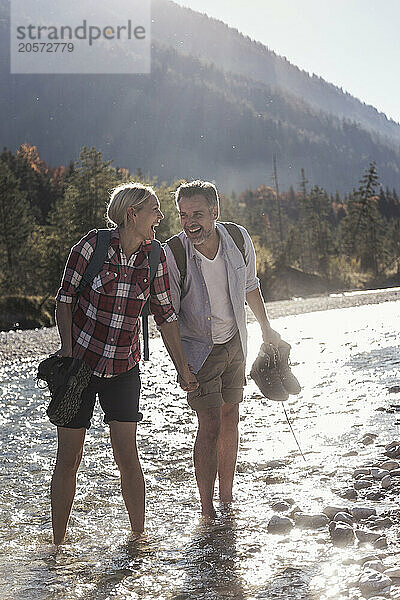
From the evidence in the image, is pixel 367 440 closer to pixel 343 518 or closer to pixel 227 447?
pixel 227 447

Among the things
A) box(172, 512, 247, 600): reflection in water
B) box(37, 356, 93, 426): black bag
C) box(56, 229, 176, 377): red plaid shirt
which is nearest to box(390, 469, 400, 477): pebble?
box(172, 512, 247, 600): reflection in water

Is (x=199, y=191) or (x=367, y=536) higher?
(x=199, y=191)

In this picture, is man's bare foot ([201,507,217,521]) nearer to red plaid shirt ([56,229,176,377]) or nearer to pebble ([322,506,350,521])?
pebble ([322,506,350,521])

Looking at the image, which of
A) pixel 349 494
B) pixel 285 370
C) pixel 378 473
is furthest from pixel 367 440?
pixel 285 370

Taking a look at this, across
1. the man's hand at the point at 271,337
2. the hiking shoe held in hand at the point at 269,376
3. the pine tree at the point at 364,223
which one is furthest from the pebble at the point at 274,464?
the pine tree at the point at 364,223

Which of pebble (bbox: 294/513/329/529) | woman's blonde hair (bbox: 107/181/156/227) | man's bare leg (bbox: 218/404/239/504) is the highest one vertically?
woman's blonde hair (bbox: 107/181/156/227)

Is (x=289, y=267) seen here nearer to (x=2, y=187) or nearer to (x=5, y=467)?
(x=2, y=187)

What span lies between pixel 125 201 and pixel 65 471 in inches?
61.6

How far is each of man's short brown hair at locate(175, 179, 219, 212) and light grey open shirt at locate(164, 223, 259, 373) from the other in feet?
0.75

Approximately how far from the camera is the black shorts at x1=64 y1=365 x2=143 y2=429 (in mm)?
3943

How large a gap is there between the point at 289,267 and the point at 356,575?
4781cm

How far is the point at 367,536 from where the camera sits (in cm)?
401

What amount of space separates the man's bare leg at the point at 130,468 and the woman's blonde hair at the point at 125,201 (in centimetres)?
114

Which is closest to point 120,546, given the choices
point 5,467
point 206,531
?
point 206,531
